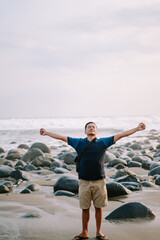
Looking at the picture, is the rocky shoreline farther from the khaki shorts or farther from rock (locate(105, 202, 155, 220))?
the khaki shorts

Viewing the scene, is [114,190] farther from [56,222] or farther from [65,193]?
[56,222]

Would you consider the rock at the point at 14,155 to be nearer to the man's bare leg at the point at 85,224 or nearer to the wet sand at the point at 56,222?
the wet sand at the point at 56,222

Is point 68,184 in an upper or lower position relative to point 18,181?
upper

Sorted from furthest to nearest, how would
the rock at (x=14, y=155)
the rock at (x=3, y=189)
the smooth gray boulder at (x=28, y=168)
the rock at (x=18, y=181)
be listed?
the rock at (x=14, y=155), the smooth gray boulder at (x=28, y=168), the rock at (x=18, y=181), the rock at (x=3, y=189)

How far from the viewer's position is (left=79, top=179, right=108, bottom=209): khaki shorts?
3.51 m

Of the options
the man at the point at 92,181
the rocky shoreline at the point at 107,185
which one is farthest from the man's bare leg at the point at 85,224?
the rocky shoreline at the point at 107,185

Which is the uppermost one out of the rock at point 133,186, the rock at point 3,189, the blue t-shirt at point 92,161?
the blue t-shirt at point 92,161

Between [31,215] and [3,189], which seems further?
[3,189]

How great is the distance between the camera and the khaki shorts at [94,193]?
351cm

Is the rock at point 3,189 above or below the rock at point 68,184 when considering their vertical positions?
below

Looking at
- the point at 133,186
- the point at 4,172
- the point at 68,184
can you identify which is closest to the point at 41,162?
the point at 4,172

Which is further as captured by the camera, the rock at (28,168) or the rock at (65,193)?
the rock at (28,168)

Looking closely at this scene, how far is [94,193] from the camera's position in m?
3.55

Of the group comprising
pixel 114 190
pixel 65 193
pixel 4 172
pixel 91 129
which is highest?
pixel 91 129
